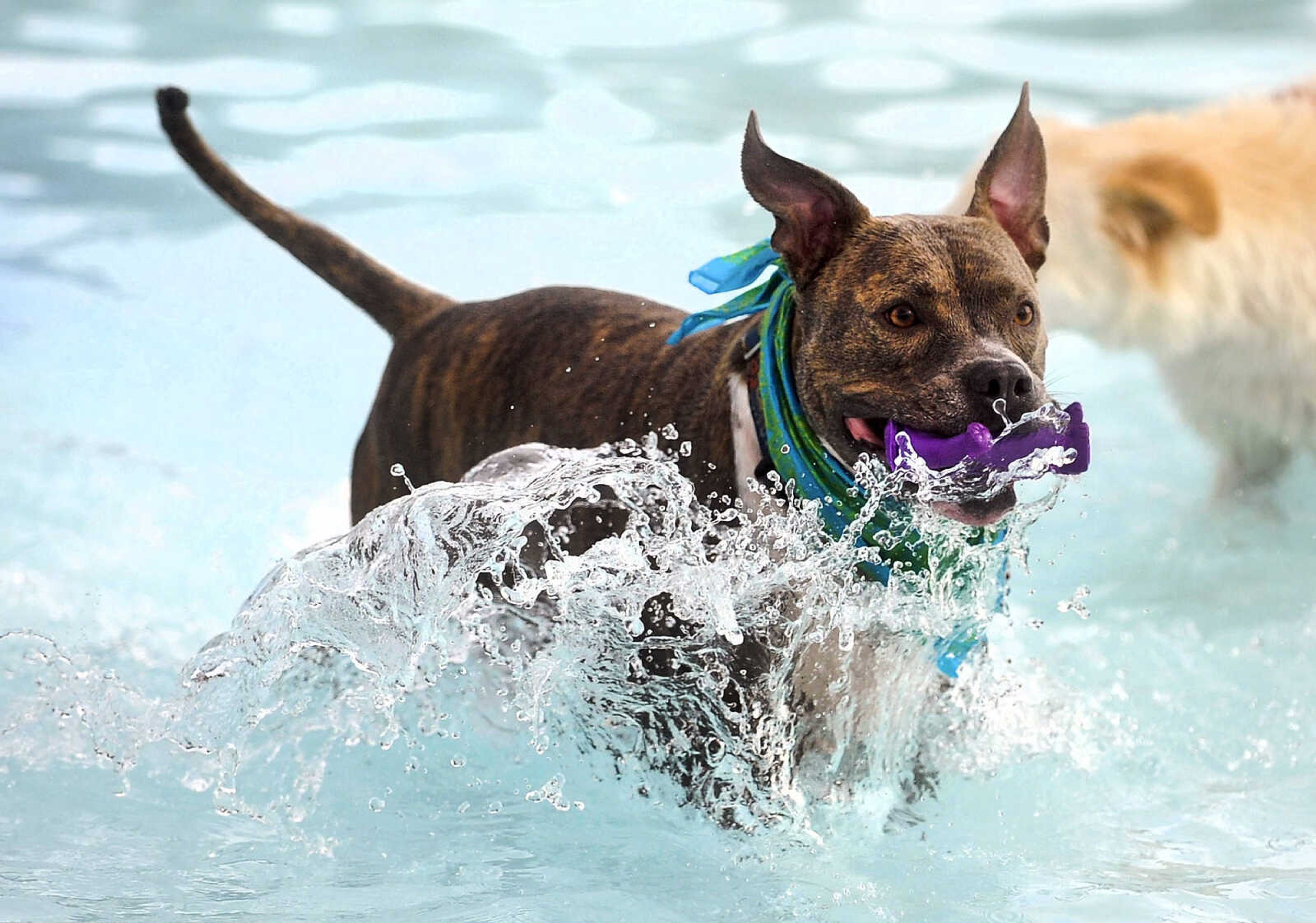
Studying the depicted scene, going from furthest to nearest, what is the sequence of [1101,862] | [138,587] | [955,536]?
[138,587] → [1101,862] → [955,536]

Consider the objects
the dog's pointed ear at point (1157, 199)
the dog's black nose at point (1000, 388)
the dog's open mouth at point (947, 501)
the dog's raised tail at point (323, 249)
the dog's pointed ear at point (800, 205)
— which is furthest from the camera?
the dog's pointed ear at point (1157, 199)

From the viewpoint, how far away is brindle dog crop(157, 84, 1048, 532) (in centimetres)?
259

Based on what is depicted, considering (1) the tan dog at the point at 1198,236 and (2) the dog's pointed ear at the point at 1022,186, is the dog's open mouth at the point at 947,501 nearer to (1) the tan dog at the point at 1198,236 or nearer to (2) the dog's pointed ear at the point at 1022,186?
(2) the dog's pointed ear at the point at 1022,186

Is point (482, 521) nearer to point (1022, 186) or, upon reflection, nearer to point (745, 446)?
point (745, 446)

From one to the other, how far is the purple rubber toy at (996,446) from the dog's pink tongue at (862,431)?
0.09 meters

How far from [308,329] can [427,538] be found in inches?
225

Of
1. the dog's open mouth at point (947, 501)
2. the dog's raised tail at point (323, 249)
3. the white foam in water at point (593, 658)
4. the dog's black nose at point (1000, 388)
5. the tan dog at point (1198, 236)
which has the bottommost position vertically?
the white foam in water at point (593, 658)

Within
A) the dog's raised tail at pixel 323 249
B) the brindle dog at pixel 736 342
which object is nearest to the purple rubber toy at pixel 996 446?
the brindle dog at pixel 736 342

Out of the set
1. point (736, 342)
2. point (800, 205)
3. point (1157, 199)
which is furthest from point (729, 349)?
point (1157, 199)

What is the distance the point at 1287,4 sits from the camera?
27.5ft

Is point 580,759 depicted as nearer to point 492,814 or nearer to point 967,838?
point 492,814

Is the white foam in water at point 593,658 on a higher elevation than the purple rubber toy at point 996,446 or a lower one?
lower

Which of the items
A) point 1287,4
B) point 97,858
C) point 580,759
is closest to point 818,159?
point 1287,4

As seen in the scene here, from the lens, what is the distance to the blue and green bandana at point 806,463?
2.76 metres
